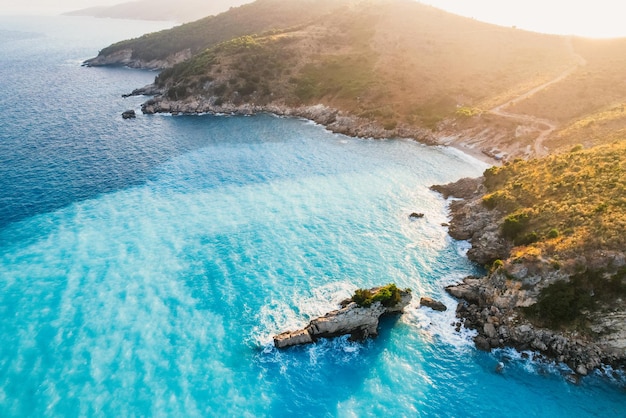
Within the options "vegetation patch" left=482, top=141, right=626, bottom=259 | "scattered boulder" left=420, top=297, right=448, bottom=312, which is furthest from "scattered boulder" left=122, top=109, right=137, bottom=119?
"scattered boulder" left=420, top=297, right=448, bottom=312

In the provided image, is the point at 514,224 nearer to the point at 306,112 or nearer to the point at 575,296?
the point at 575,296

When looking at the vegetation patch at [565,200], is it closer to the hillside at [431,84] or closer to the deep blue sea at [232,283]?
the deep blue sea at [232,283]

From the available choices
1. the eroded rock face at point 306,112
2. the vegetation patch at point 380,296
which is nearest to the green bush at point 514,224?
the vegetation patch at point 380,296

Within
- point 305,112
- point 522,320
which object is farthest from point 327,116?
point 522,320

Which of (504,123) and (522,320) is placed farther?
(504,123)

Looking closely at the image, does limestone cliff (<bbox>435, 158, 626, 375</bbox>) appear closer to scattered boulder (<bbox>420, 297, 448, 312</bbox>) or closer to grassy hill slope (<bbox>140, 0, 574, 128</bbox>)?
scattered boulder (<bbox>420, 297, 448, 312</bbox>)

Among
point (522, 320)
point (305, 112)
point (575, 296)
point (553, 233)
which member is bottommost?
point (522, 320)

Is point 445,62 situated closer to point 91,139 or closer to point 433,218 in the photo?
point 433,218

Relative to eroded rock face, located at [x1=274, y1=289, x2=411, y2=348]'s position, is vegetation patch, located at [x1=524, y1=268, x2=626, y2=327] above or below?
above
